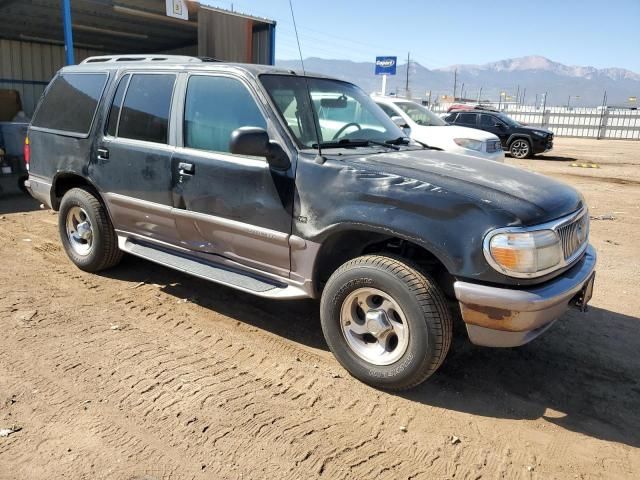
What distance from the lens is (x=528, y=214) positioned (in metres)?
2.96

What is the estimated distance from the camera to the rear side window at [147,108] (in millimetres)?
4320

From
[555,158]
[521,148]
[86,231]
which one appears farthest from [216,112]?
[555,158]

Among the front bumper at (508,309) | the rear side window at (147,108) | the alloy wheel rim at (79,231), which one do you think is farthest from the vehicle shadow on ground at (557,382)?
the alloy wheel rim at (79,231)

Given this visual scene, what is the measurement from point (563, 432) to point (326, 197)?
1.94 meters

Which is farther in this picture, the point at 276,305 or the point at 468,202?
the point at 276,305

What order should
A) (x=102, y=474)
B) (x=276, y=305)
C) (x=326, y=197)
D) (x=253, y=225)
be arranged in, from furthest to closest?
(x=276, y=305), (x=253, y=225), (x=326, y=197), (x=102, y=474)

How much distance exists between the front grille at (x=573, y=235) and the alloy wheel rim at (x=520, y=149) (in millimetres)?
16074

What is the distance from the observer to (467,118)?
19141mm

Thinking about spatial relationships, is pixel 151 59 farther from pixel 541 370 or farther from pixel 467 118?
pixel 467 118

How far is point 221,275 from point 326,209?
1.11 m

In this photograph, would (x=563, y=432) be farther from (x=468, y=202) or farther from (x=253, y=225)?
(x=253, y=225)

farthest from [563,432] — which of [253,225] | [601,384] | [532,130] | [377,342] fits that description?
[532,130]

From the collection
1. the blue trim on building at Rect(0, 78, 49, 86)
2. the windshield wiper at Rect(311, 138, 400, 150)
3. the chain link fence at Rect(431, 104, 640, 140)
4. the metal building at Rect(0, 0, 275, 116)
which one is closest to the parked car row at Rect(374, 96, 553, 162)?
the windshield wiper at Rect(311, 138, 400, 150)

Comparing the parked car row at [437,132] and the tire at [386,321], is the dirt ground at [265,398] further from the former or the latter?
the parked car row at [437,132]
